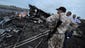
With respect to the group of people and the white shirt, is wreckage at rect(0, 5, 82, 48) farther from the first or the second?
the white shirt

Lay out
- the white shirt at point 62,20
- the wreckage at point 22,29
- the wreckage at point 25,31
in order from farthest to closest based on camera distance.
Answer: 1. the wreckage at point 22,29
2. the wreckage at point 25,31
3. the white shirt at point 62,20

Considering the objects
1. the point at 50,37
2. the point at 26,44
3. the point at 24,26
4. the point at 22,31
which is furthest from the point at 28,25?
the point at 50,37

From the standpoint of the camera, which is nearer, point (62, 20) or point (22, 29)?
point (62, 20)

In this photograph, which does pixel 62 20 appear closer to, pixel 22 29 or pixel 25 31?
pixel 25 31

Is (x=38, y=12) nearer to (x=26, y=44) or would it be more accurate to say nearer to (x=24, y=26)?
(x=24, y=26)

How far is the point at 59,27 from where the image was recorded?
30.1 ft

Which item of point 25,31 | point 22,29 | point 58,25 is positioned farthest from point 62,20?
A: point 22,29

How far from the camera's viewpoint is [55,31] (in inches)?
367

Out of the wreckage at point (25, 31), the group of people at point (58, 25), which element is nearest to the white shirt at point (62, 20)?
the group of people at point (58, 25)

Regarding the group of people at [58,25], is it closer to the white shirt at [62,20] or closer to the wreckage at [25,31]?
the white shirt at [62,20]

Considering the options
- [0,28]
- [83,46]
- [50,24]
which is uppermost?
[50,24]

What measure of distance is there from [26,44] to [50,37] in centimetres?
298

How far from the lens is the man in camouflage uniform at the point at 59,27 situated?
901 centimetres

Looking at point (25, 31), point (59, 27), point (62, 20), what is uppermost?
point (62, 20)
